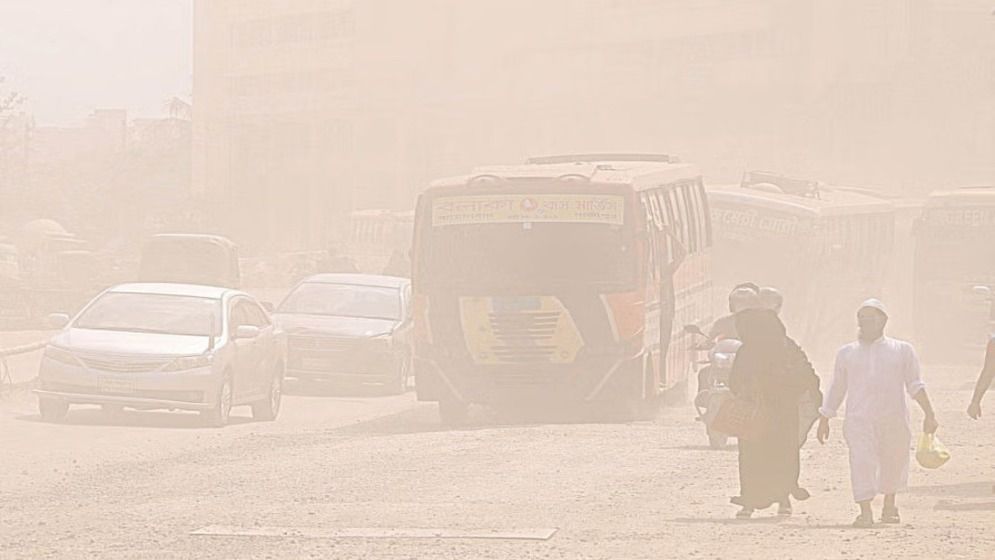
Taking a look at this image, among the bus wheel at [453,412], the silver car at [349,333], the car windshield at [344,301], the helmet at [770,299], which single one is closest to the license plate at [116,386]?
the bus wheel at [453,412]

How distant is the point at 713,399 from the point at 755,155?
6486 centimetres

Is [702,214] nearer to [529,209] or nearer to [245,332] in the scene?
[529,209]

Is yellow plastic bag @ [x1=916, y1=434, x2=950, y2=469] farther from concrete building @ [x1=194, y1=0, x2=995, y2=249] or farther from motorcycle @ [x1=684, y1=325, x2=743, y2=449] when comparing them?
concrete building @ [x1=194, y1=0, x2=995, y2=249]

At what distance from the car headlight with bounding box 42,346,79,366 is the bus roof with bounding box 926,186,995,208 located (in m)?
21.9

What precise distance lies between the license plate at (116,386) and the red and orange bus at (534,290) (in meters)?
3.63

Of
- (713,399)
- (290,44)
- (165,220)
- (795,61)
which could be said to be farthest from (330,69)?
(713,399)

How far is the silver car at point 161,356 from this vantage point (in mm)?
22703

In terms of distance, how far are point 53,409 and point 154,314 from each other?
1634 millimetres

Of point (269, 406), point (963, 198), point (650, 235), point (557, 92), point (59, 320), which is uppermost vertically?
point (557, 92)

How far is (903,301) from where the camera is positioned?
4822cm

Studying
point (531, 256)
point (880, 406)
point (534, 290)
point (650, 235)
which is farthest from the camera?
point (650, 235)

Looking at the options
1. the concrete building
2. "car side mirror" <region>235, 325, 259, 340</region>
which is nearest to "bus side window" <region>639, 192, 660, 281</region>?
"car side mirror" <region>235, 325, 259, 340</region>

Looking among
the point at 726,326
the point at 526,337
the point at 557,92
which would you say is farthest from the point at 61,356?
the point at 557,92

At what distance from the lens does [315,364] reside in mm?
30359
